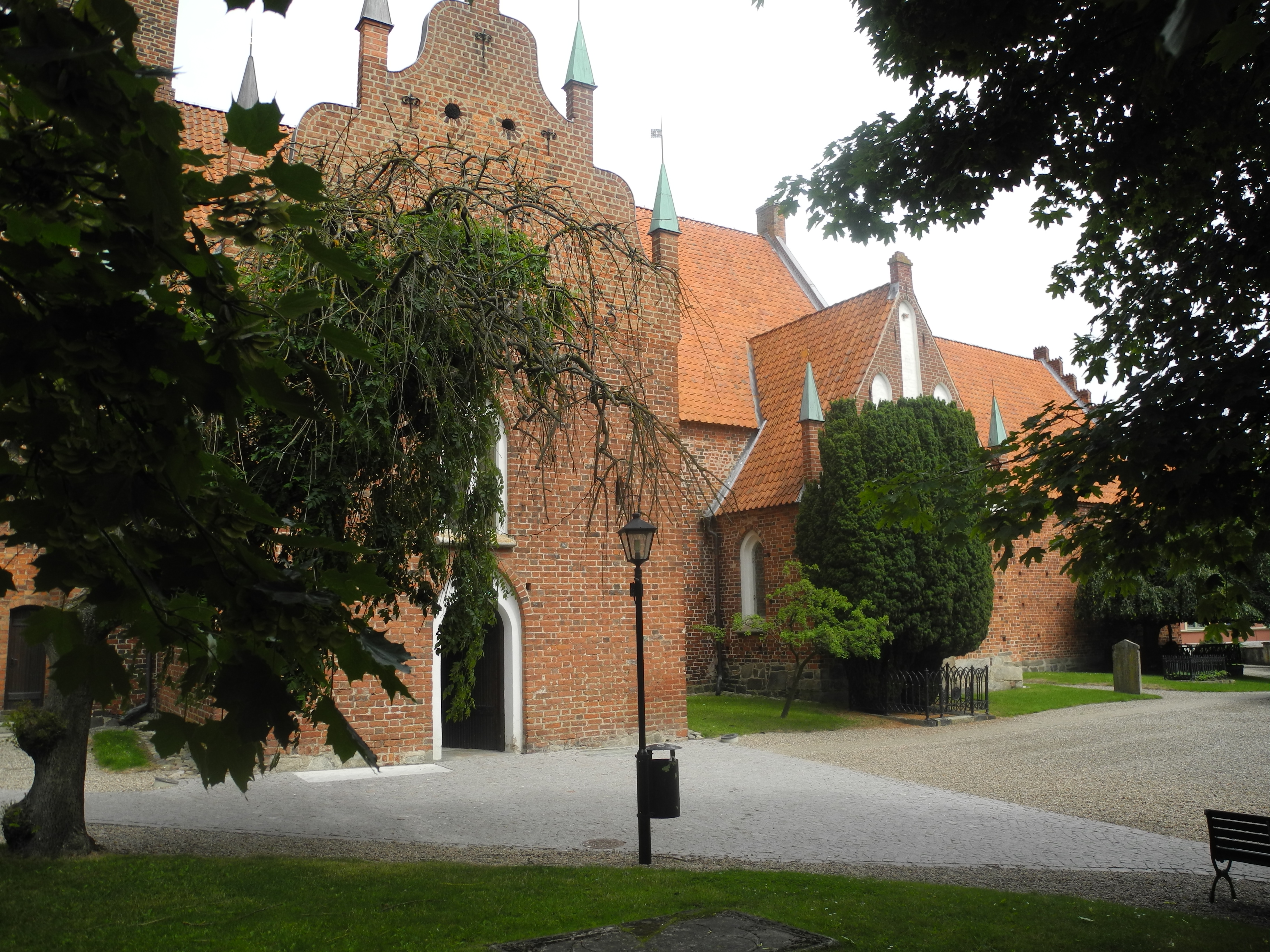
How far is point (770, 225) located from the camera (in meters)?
27.5

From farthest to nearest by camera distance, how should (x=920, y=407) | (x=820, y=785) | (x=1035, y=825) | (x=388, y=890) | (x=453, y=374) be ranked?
(x=920, y=407) → (x=820, y=785) → (x=1035, y=825) → (x=388, y=890) → (x=453, y=374)

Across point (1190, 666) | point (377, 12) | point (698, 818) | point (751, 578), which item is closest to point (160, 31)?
point (377, 12)

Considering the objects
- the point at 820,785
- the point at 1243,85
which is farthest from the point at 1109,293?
the point at 820,785

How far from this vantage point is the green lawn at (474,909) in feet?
17.5

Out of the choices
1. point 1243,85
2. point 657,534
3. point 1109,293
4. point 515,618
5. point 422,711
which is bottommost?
point 422,711

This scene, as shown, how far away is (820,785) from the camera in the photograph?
11.3 metres

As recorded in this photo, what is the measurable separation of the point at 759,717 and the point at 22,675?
11.7 meters

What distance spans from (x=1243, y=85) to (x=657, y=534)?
31.8 feet

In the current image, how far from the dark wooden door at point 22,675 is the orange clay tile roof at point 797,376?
1221 centimetres

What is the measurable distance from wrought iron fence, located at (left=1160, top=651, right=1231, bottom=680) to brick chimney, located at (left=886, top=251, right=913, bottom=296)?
13.2 meters

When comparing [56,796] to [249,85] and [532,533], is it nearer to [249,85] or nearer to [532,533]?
[532,533]

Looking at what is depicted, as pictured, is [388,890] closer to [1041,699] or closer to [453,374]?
[453,374]

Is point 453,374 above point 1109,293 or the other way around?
the other way around

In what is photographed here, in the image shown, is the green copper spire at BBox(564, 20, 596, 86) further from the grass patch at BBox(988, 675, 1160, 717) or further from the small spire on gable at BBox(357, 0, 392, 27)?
the grass patch at BBox(988, 675, 1160, 717)
